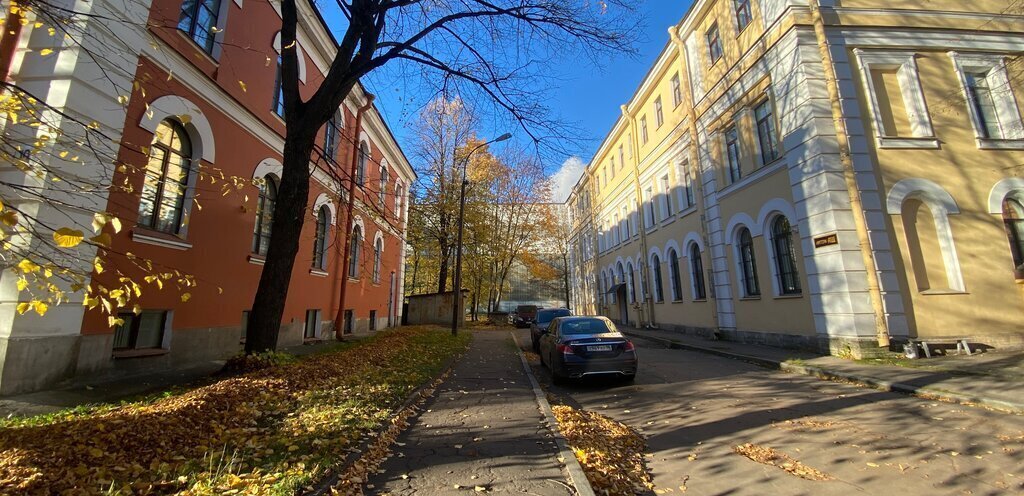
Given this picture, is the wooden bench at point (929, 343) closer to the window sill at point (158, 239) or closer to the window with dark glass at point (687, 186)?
the window with dark glass at point (687, 186)

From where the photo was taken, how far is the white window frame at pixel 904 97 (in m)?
11.0

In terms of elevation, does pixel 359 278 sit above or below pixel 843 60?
below

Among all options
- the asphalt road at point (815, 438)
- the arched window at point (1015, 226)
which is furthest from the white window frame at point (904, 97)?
the asphalt road at point (815, 438)

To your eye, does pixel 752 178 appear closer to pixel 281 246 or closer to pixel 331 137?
pixel 281 246

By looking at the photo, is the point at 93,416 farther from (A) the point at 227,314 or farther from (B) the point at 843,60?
(B) the point at 843,60

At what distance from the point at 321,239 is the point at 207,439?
11.1m

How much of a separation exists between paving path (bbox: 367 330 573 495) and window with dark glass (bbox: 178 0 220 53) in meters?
8.38

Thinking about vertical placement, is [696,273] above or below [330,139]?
below

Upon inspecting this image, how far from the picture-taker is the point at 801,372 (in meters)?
9.16

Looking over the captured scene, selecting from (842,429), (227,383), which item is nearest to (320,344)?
(227,383)

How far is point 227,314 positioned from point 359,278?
765cm

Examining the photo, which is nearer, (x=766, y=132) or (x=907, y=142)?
(x=907, y=142)

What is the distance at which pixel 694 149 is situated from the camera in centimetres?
1683

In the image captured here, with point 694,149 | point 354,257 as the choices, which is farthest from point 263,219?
point 694,149
